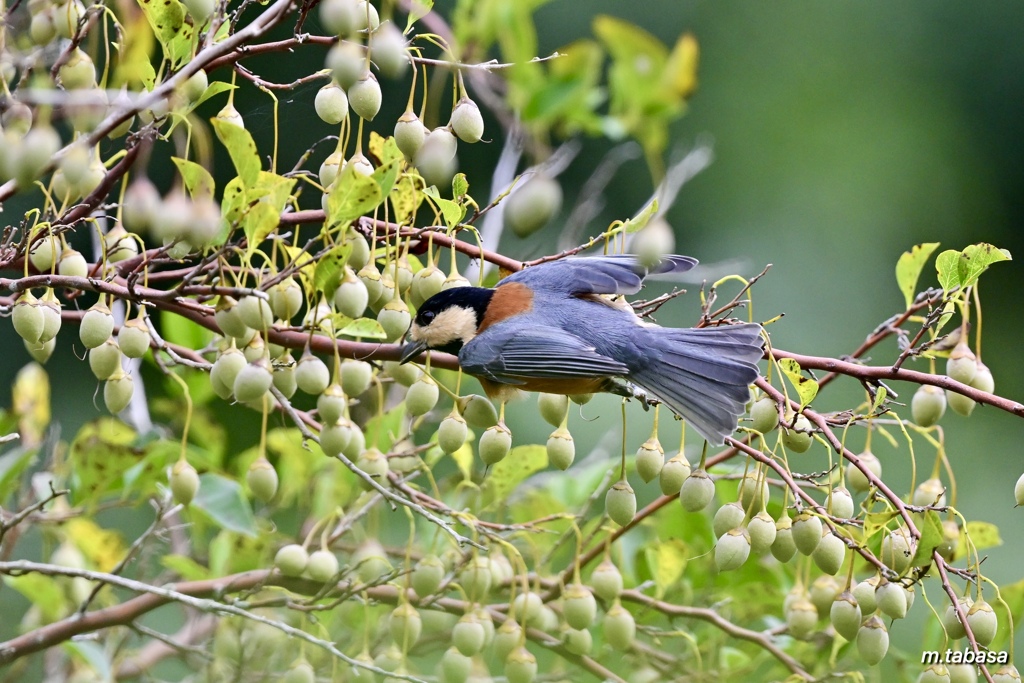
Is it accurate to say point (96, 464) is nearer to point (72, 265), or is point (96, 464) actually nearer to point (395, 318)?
point (72, 265)

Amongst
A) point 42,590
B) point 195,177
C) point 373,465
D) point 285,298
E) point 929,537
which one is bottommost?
point 42,590

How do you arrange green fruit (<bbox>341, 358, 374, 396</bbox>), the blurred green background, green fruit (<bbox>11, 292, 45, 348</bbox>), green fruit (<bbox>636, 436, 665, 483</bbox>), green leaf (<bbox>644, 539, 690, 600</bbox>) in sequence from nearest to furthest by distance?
green fruit (<bbox>11, 292, 45, 348</bbox>) < green fruit (<bbox>341, 358, 374, 396</bbox>) < green fruit (<bbox>636, 436, 665, 483</bbox>) < green leaf (<bbox>644, 539, 690, 600</bbox>) < the blurred green background

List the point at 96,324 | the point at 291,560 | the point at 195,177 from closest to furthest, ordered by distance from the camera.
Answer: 1. the point at 195,177
2. the point at 96,324
3. the point at 291,560

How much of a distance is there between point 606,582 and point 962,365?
0.51 meters

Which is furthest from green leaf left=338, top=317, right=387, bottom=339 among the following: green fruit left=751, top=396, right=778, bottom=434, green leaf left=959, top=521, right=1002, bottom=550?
green leaf left=959, top=521, right=1002, bottom=550

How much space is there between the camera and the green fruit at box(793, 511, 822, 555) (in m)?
1.19

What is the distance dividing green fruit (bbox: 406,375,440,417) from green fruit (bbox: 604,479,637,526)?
25 cm

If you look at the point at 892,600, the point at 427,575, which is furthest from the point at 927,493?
the point at 427,575

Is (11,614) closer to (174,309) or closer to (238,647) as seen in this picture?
(238,647)

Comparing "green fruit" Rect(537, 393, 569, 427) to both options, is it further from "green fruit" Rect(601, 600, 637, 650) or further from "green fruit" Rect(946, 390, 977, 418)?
"green fruit" Rect(946, 390, 977, 418)

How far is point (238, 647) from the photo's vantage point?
5.17 feet

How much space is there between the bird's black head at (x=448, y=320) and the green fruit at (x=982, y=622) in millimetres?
698

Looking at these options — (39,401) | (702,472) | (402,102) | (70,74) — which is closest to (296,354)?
(70,74)

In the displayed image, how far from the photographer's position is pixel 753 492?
129cm
